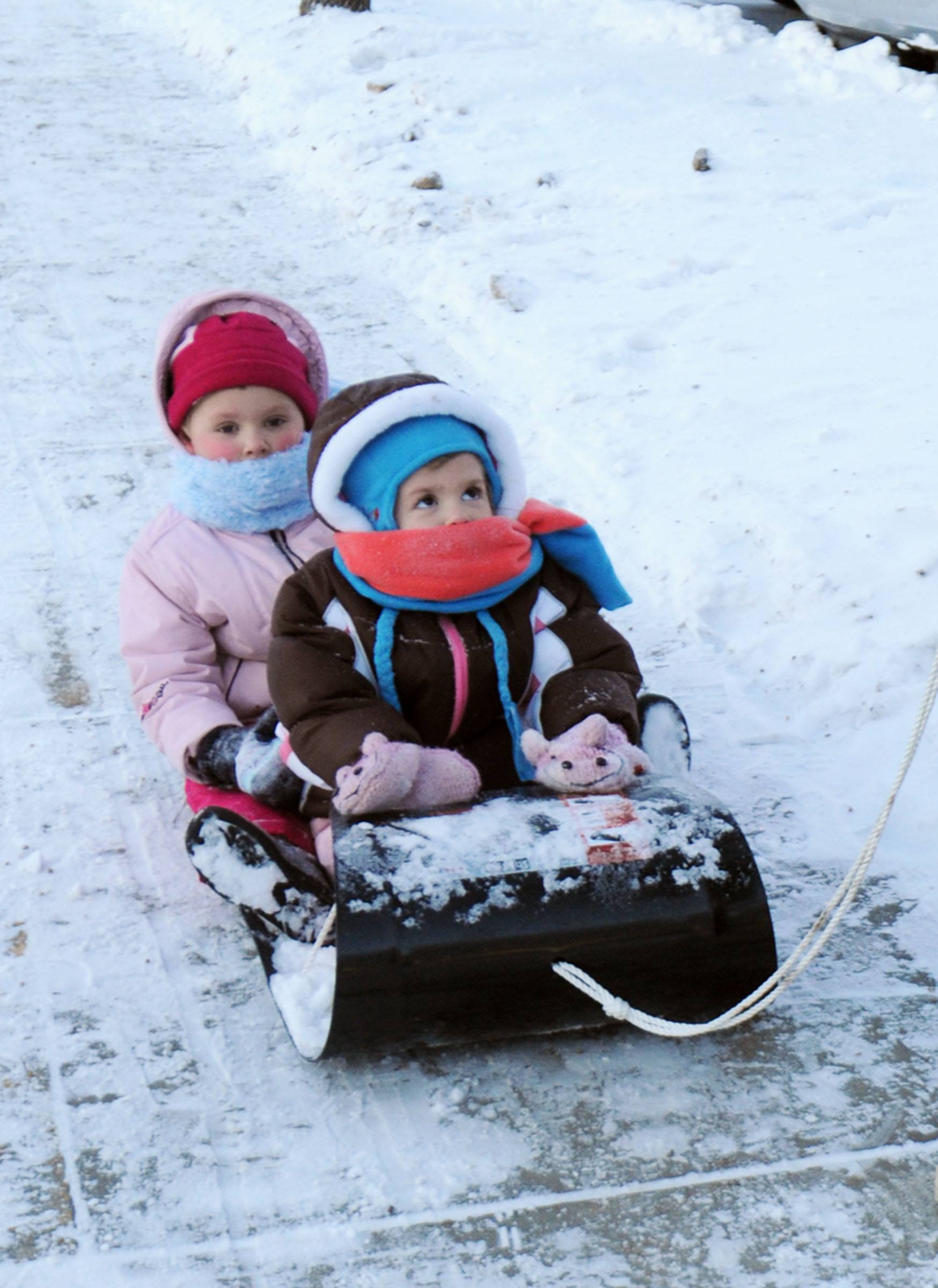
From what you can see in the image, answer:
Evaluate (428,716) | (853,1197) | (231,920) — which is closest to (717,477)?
(428,716)

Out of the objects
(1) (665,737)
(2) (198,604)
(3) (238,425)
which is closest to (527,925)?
(1) (665,737)

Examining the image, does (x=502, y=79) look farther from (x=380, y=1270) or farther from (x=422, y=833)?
(x=380, y=1270)

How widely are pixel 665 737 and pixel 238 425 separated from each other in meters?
0.97

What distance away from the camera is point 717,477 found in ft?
12.3

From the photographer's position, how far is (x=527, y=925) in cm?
195

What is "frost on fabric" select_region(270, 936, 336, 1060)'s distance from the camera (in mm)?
2020

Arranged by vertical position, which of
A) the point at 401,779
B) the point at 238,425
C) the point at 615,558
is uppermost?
the point at 238,425

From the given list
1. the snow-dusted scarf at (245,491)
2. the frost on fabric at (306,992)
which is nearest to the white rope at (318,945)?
the frost on fabric at (306,992)

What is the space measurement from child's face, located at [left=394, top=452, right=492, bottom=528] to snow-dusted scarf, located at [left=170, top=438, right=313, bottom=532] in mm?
436

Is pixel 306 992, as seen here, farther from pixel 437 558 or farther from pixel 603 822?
pixel 437 558

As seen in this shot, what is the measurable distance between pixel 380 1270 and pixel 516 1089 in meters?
0.35

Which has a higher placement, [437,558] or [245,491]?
[437,558]

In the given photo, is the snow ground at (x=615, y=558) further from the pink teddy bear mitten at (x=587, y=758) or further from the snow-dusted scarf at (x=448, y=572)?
the snow-dusted scarf at (x=448, y=572)

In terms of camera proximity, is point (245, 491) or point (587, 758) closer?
point (587, 758)
